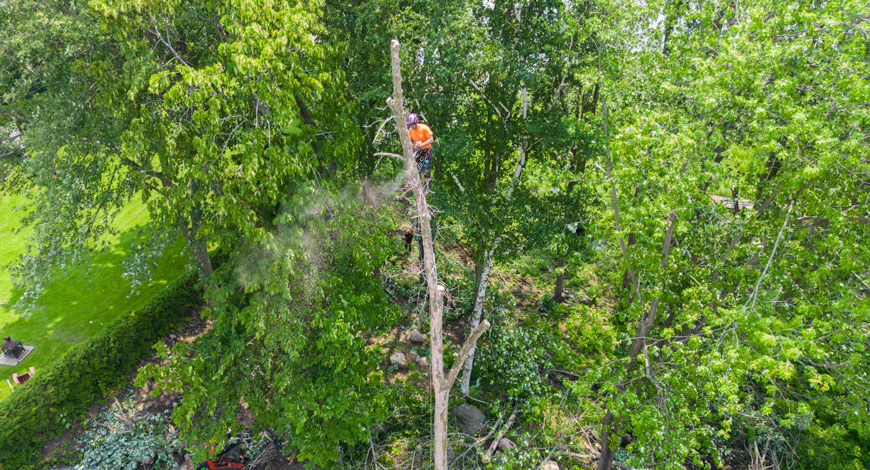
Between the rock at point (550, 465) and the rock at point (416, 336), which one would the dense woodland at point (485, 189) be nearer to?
the rock at point (550, 465)

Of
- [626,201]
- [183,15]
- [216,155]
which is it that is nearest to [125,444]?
[216,155]

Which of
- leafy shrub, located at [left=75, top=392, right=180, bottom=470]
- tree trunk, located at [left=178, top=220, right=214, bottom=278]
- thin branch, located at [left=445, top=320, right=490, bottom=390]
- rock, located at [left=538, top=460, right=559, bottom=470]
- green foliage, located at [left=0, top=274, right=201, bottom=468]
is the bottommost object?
rock, located at [left=538, top=460, right=559, bottom=470]

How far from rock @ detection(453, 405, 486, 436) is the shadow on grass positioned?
9.32 m

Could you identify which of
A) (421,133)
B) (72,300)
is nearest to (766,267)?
(421,133)

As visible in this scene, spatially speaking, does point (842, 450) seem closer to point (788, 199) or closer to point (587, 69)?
point (788, 199)

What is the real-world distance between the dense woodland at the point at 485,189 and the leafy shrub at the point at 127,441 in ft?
8.12

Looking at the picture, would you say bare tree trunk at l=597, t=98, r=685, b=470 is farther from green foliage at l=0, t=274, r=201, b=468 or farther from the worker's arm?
green foliage at l=0, t=274, r=201, b=468

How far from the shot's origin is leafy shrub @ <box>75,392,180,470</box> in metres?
9.61

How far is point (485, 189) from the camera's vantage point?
9.70 m

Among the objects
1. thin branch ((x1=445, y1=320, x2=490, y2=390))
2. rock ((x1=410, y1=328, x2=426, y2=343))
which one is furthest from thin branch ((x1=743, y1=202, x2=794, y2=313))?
rock ((x1=410, y1=328, x2=426, y2=343))

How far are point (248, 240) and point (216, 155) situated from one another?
57.8 inches

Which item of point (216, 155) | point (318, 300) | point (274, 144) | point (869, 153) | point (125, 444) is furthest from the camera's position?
point (125, 444)

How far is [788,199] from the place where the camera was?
669cm

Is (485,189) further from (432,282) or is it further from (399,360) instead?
(399,360)
